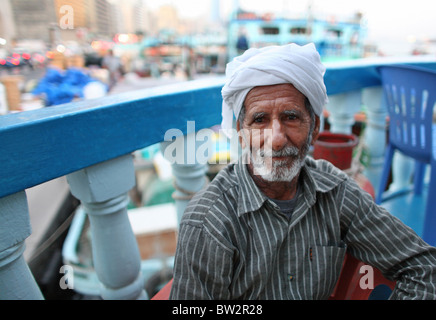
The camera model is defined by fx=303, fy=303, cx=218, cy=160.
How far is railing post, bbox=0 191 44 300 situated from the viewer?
99 centimetres

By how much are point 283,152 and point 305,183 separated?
0.74ft

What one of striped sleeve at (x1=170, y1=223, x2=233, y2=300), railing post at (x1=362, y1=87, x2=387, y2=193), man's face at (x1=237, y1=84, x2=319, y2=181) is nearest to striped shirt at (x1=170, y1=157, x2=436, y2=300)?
striped sleeve at (x1=170, y1=223, x2=233, y2=300)

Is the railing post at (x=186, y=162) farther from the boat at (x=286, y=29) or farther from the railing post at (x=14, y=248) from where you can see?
the boat at (x=286, y=29)

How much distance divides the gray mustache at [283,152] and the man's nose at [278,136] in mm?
14

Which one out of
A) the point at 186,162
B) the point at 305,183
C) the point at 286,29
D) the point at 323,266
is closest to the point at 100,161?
the point at 186,162

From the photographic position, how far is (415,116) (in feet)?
6.68

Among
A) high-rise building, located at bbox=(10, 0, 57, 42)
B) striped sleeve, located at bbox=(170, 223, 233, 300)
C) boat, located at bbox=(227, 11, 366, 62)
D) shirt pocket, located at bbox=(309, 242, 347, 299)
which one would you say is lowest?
shirt pocket, located at bbox=(309, 242, 347, 299)

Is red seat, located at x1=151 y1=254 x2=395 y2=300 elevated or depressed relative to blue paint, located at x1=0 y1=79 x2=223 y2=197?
depressed

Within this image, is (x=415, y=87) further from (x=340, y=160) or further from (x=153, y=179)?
(x=153, y=179)

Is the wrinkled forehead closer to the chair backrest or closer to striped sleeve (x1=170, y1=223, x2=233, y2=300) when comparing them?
striped sleeve (x1=170, y1=223, x2=233, y2=300)

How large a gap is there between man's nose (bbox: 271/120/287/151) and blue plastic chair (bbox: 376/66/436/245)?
1.15 metres

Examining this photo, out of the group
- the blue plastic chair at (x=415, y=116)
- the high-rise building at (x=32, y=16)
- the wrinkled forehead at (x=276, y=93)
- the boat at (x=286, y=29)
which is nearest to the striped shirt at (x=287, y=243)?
the wrinkled forehead at (x=276, y=93)

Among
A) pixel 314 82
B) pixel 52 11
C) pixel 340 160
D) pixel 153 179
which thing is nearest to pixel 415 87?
pixel 340 160

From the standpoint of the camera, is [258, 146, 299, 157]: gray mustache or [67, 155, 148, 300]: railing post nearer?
[258, 146, 299, 157]: gray mustache
